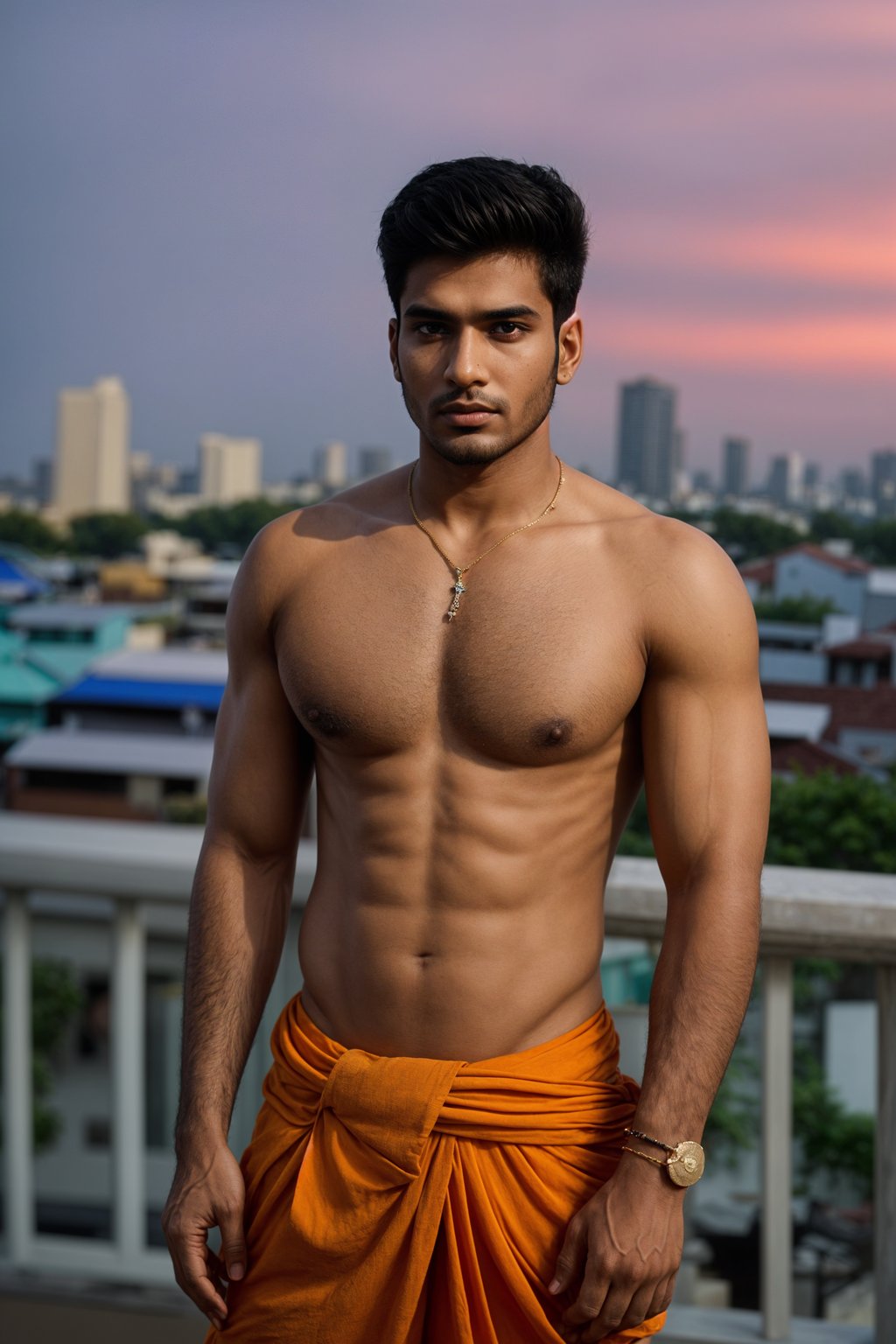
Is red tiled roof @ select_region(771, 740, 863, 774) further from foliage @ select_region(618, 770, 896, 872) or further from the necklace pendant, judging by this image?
the necklace pendant

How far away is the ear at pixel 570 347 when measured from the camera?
1188mm

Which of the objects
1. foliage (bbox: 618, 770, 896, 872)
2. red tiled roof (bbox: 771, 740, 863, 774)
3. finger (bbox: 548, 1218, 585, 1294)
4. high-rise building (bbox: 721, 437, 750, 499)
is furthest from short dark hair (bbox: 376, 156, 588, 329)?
high-rise building (bbox: 721, 437, 750, 499)

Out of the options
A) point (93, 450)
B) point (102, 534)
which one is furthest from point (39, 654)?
point (93, 450)

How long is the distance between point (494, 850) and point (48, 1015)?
4.81 m

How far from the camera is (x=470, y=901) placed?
118cm

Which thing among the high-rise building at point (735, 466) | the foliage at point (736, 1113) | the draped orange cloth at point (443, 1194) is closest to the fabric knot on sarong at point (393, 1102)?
the draped orange cloth at point (443, 1194)

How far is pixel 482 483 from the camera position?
1215mm

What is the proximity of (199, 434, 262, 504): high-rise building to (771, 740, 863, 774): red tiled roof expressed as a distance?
4242 mm

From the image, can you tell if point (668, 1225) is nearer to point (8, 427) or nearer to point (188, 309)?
point (8, 427)

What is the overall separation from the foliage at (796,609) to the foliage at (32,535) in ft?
21.6

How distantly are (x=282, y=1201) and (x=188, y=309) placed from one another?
1086 centimetres

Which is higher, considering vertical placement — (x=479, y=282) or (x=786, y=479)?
(x=479, y=282)

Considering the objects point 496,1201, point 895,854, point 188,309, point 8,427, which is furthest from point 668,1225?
point 188,309

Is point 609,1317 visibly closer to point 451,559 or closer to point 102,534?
point 451,559
